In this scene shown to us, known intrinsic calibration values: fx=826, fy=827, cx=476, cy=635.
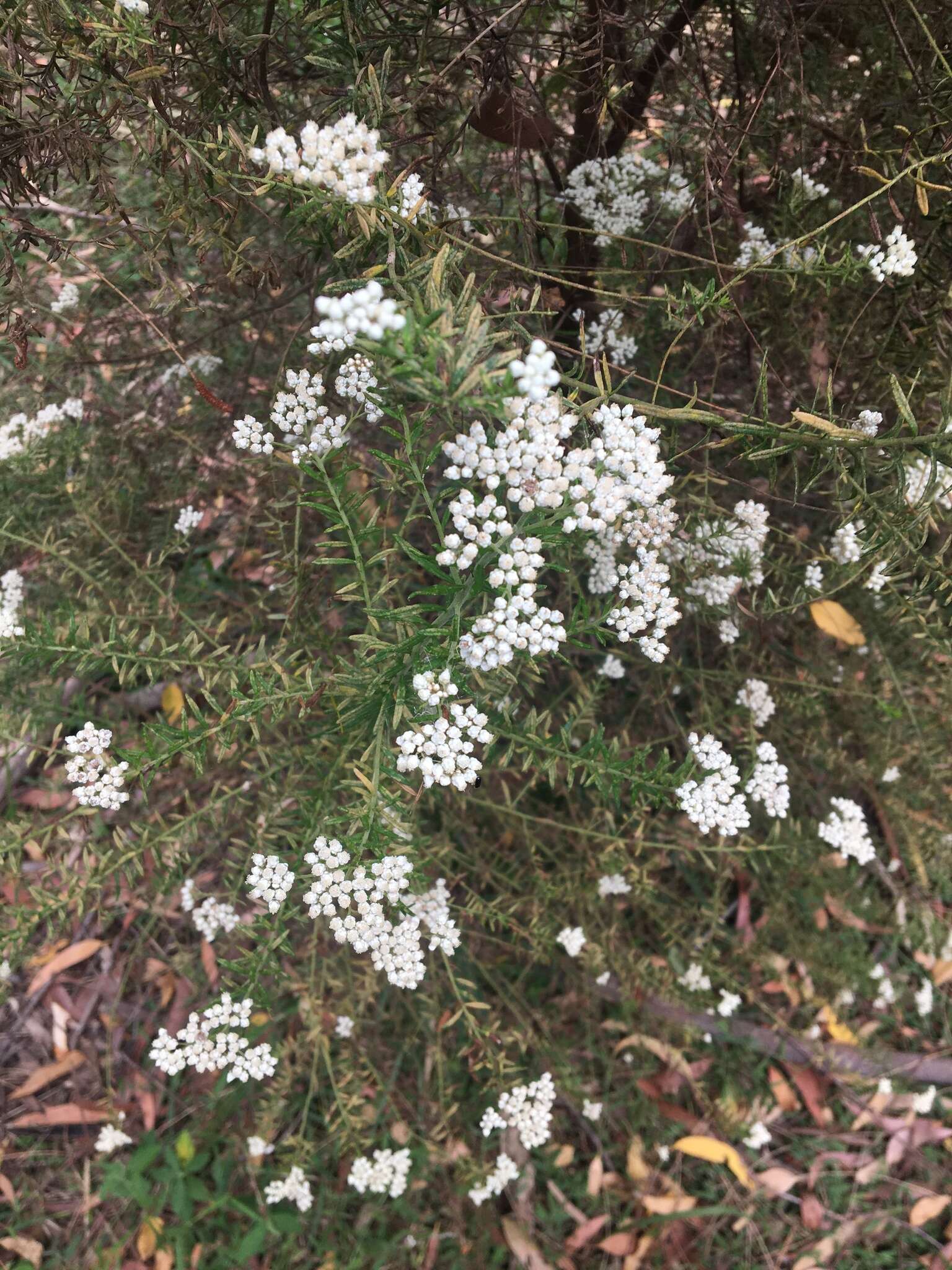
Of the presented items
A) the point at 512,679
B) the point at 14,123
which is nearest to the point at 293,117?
the point at 14,123

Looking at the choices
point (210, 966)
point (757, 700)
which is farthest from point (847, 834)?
point (210, 966)

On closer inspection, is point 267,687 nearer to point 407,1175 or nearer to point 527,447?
point 527,447

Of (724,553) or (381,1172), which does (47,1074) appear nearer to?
(381,1172)

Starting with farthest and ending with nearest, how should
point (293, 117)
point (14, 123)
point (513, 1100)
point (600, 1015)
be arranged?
1. point (600, 1015)
2. point (513, 1100)
3. point (293, 117)
4. point (14, 123)

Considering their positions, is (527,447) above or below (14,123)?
below

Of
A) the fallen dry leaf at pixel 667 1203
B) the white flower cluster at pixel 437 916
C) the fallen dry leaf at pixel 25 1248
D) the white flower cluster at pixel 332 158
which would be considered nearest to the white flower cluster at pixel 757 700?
the white flower cluster at pixel 437 916

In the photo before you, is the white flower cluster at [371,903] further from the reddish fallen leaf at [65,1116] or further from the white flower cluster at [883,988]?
the white flower cluster at [883,988]
